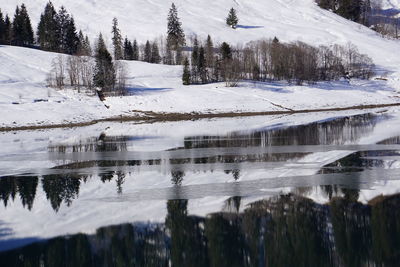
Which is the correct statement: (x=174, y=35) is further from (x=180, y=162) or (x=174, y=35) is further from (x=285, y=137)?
(x=180, y=162)

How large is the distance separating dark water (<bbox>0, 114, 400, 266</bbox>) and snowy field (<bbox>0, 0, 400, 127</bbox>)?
3757cm

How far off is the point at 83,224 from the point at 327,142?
62.9 feet

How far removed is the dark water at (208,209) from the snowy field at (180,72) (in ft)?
123

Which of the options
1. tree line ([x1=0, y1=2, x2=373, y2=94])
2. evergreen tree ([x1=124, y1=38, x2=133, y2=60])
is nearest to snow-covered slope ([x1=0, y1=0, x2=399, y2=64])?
tree line ([x1=0, y1=2, x2=373, y2=94])

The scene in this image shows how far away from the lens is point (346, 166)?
21.6m

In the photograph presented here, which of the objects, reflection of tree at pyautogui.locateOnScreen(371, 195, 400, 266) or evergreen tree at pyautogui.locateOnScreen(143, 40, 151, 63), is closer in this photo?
reflection of tree at pyautogui.locateOnScreen(371, 195, 400, 266)

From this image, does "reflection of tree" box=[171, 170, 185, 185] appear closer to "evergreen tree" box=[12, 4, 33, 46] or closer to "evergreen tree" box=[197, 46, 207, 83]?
"evergreen tree" box=[197, 46, 207, 83]

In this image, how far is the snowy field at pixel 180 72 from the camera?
65312 millimetres

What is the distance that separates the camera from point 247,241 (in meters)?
12.1

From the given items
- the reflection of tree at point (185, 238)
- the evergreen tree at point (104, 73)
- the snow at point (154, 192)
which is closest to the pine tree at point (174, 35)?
the evergreen tree at point (104, 73)

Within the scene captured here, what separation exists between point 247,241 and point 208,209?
2.98 m

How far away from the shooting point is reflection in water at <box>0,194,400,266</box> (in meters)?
11.2

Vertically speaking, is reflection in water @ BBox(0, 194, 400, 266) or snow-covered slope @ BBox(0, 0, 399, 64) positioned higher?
snow-covered slope @ BBox(0, 0, 399, 64)

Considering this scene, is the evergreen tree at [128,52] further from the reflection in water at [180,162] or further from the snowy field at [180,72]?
the reflection in water at [180,162]
